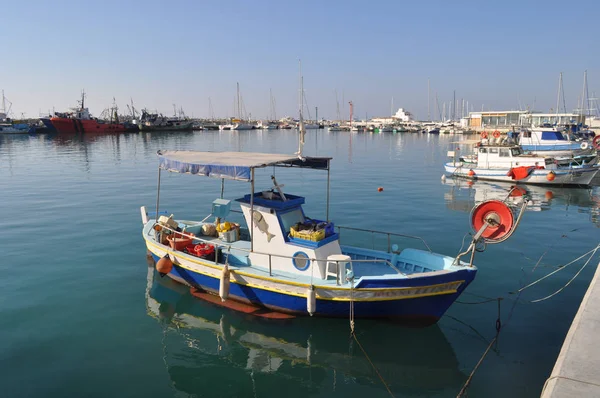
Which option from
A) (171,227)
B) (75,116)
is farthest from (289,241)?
(75,116)

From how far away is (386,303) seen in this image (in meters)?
10.1

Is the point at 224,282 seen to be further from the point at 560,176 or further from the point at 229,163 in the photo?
the point at 560,176

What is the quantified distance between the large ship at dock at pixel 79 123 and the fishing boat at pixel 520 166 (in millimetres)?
92916

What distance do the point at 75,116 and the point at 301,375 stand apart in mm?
113563

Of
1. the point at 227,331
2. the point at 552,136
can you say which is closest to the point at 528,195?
the point at 552,136

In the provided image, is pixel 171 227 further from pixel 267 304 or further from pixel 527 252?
pixel 527 252

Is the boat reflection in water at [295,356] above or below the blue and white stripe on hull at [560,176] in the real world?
below

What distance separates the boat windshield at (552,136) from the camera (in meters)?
44.2

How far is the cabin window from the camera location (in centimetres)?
1127

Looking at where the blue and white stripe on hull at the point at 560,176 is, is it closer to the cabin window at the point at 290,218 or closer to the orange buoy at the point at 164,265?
the cabin window at the point at 290,218

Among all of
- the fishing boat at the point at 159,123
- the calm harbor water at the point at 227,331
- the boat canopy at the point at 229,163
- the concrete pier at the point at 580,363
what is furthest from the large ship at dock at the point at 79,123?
the concrete pier at the point at 580,363

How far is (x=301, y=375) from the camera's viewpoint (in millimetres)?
9086

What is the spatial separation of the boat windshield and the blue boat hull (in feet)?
138

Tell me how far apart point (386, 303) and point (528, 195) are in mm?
24619
